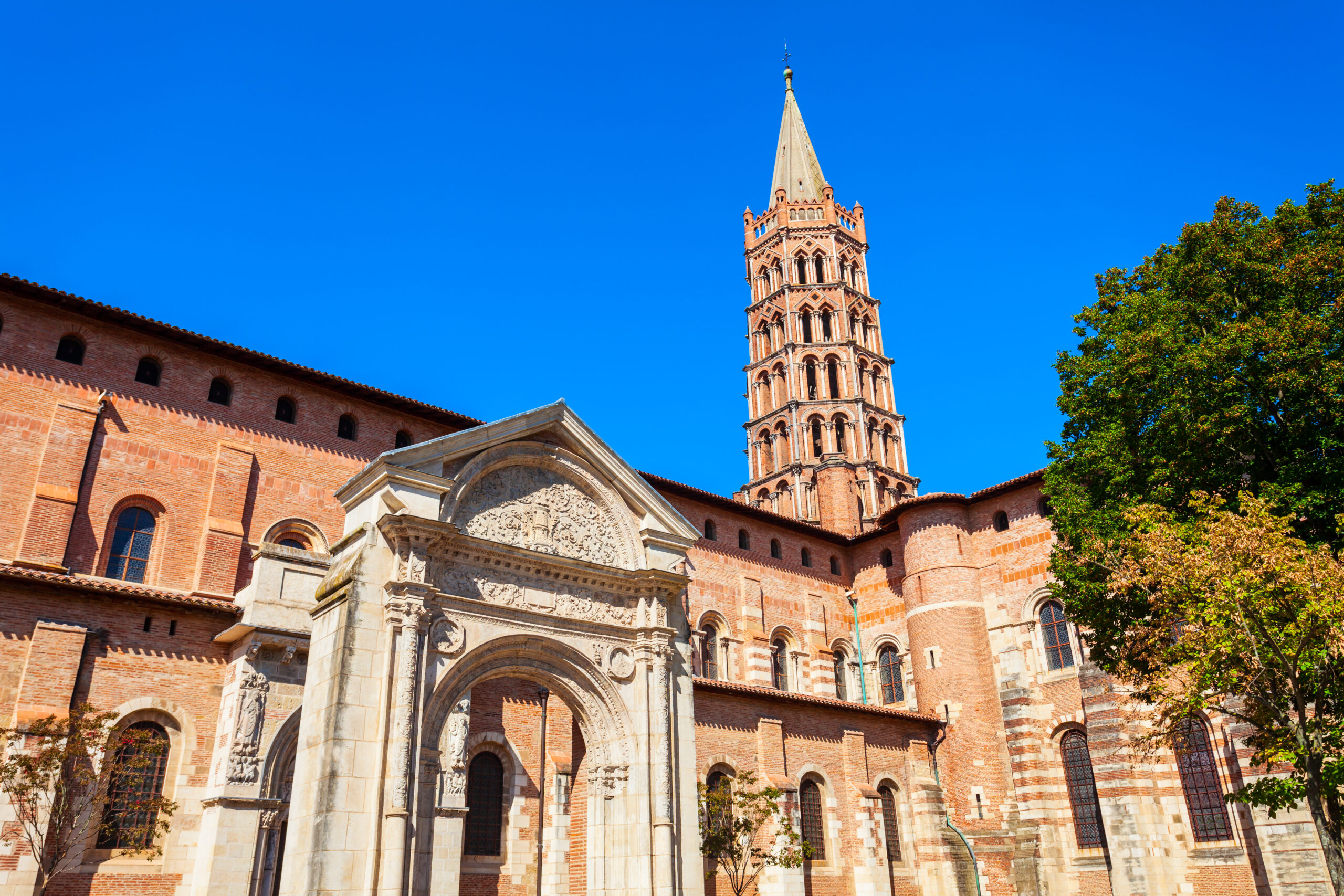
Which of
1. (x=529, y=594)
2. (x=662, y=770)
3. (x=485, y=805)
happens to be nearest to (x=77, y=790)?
(x=485, y=805)

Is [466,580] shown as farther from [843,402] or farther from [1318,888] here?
[843,402]

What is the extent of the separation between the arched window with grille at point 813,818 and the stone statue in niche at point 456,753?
16106 millimetres

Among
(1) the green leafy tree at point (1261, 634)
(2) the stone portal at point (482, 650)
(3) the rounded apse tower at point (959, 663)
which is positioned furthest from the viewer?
(3) the rounded apse tower at point (959, 663)

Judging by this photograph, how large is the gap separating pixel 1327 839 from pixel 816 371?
37.9 metres

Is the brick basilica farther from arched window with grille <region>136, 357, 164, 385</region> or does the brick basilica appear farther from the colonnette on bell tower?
the colonnette on bell tower

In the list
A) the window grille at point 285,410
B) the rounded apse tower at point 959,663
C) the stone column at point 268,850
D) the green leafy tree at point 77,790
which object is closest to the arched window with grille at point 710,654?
the rounded apse tower at point 959,663

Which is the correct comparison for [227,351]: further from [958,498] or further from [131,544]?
[958,498]

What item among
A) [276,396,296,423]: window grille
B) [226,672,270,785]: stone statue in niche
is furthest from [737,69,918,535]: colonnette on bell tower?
[226,672,270,785]: stone statue in niche

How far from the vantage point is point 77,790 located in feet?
57.9

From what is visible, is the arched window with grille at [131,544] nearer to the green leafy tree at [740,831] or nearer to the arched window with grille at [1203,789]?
the green leafy tree at [740,831]

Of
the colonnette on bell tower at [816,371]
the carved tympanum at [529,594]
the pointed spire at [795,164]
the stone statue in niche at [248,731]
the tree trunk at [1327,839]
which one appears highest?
the pointed spire at [795,164]

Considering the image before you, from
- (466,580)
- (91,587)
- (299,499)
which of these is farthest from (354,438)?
(466,580)

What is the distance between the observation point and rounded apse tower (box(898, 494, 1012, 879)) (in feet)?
103

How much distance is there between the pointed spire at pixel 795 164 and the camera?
58.2m
